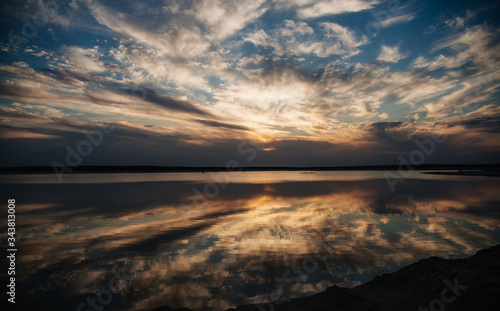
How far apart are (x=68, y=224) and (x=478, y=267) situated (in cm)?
1848

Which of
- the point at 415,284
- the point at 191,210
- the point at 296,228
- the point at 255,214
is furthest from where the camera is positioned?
the point at 191,210

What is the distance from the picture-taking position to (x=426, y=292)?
20.9 ft

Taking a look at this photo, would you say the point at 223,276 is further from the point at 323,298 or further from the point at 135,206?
the point at 135,206

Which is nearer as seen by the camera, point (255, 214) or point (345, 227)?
point (345, 227)

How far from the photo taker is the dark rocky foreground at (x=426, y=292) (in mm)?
5367

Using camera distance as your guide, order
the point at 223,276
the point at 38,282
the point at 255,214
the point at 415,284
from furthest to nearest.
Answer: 1. the point at 255,214
2. the point at 223,276
3. the point at 38,282
4. the point at 415,284

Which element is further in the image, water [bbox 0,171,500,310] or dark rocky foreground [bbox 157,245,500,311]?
water [bbox 0,171,500,310]

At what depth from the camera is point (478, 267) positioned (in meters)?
6.97

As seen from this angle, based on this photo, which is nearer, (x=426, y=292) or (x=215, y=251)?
(x=426, y=292)

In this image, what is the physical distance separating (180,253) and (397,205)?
18862mm

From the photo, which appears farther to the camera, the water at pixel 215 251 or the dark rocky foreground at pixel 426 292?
the water at pixel 215 251

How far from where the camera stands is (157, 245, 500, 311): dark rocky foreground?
5367 millimetres

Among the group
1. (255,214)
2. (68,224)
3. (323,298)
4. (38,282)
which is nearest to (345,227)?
(255,214)

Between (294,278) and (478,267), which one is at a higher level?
(478,267)
